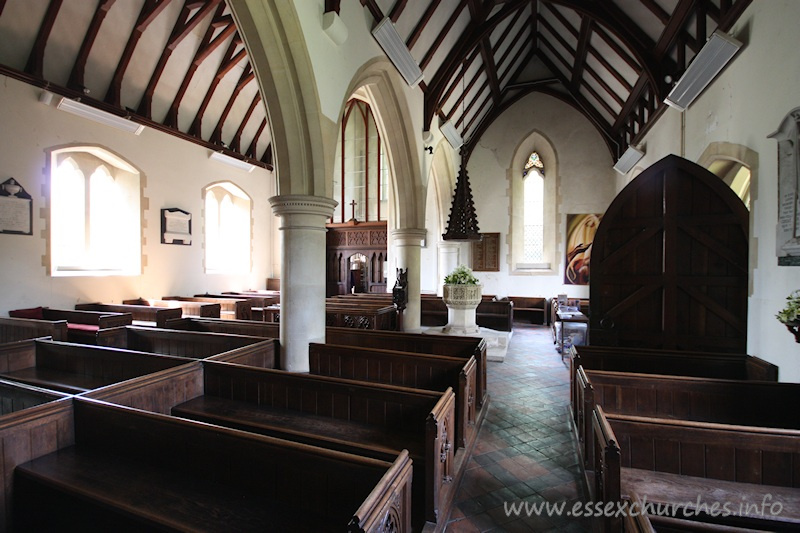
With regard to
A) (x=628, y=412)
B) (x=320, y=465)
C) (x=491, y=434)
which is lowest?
(x=491, y=434)

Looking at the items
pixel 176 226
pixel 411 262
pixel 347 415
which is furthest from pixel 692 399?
pixel 176 226

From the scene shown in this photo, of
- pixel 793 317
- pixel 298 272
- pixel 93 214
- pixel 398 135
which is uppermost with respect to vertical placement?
pixel 398 135

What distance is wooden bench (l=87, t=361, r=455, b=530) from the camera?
213 centimetres

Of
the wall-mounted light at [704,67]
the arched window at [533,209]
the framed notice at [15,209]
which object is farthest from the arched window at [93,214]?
the arched window at [533,209]

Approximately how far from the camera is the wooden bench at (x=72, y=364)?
3094mm

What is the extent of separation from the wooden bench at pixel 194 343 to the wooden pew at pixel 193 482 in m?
1.37

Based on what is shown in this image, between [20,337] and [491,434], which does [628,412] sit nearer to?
[491,434]

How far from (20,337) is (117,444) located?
4177 millimetres

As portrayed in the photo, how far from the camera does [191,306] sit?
6695mm

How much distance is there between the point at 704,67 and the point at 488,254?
6.90 metres

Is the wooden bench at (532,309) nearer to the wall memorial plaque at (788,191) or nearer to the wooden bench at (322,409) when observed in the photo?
the wall memorial plaque at (788,191)

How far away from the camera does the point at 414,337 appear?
4.04m

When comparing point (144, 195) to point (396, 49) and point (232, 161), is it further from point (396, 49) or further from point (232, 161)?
point (396, 49)

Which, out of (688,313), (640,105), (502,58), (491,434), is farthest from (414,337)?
(502,58)
